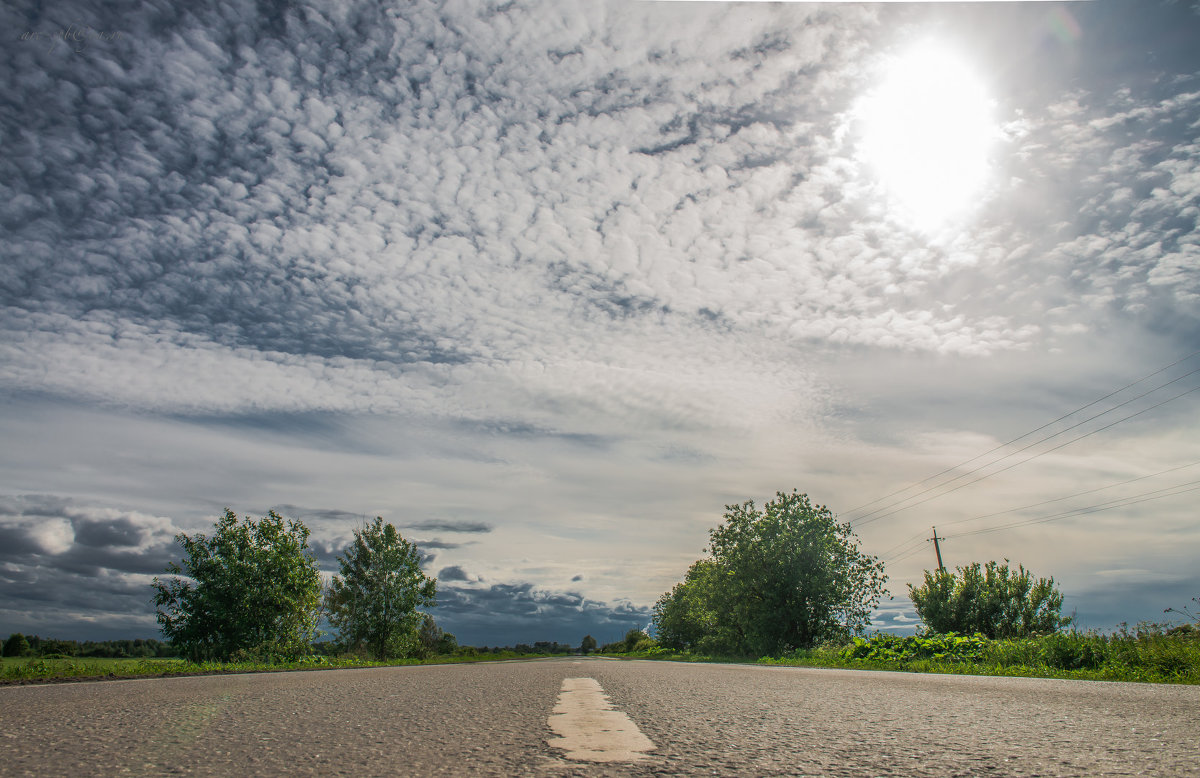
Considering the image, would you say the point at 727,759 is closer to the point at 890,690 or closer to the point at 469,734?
the point at 469,734

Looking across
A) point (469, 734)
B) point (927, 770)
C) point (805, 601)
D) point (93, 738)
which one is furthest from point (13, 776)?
point (805, 601)

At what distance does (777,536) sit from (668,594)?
51.8 metres

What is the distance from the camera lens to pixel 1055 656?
Answer: 12.8 metres

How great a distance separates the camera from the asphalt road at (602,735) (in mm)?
2467

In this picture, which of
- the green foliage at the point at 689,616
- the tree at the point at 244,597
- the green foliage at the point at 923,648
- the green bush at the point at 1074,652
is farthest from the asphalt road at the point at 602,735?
the green foliage at the point at 689,616

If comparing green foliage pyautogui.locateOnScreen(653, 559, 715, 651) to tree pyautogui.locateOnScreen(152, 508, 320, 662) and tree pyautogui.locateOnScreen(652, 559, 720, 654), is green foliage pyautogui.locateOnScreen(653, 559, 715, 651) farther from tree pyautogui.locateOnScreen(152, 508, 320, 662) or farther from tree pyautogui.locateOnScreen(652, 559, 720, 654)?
tree pyautogui.locateOnScreen(152, 508, 320, 662)

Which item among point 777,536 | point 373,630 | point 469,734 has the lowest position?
point 373,630

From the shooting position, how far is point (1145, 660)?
10.6m

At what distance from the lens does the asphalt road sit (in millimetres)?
2467

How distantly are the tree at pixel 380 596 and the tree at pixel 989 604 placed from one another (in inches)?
1387

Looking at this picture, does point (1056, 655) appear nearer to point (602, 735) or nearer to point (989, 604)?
point (602, 735)

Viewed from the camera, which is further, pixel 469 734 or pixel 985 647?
pixel 985 647

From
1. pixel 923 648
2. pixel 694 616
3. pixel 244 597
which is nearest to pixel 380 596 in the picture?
pixel 244 597

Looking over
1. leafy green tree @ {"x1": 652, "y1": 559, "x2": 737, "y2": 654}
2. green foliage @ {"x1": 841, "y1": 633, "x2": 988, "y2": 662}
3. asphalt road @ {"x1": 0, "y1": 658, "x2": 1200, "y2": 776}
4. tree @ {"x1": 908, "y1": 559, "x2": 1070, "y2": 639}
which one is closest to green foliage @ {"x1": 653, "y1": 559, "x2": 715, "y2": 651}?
leafy green tree @ {"x1": 652, "y1": 559, "x2": 737, "y2": 654}
